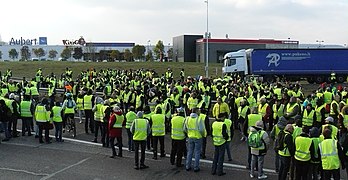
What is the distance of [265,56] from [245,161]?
26.0 m

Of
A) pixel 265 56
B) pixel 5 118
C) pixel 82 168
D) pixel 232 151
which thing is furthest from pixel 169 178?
pixel 265 56

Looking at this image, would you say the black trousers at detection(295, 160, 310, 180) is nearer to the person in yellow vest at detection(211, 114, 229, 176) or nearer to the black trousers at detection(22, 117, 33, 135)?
the person in yellow vest at detection(211, 114, 229, 176)

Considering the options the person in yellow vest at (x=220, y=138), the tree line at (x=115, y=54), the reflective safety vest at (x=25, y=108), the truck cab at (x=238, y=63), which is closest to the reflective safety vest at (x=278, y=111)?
the person in yellow vest at (x=220, y=138)

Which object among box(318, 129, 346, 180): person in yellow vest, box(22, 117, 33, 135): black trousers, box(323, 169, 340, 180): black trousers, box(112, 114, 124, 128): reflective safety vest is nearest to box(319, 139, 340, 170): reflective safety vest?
box(318, 129, 346, 180): person in yellow vest

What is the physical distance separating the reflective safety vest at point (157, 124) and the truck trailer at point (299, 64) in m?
25.9

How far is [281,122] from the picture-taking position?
10.1 metres

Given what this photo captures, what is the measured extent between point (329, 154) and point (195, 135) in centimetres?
366

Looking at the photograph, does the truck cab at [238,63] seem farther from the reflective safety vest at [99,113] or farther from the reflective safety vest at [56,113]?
the reflective safety vest at [56,113]

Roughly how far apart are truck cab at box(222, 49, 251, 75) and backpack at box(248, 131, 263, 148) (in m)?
28.0

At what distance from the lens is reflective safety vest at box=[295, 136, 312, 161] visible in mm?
9125

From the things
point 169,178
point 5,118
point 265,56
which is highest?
point 265,56

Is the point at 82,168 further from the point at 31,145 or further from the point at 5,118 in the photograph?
the point at 5,118

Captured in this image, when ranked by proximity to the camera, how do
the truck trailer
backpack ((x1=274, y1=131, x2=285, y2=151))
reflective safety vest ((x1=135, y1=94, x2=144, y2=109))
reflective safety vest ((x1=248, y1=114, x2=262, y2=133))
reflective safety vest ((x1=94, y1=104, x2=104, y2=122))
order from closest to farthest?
backpack ((x1=274, y1=131, x2=285, y2=151))
reflective safety vest ((x1=248, y1=114, x2=262, y2=133))
reflective safety vest ((x1=94, y1=104, x2=104, y2=122))
reflective safety vest ((x1=135, y1=94, x2=144, y2=109))
the truck trailer

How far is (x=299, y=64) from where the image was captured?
122 ft
